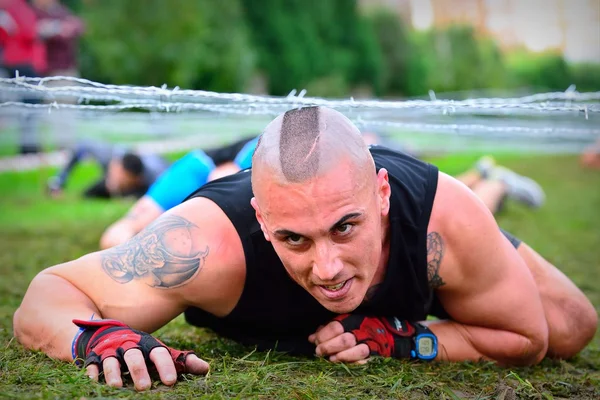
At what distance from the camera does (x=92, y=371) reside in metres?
2.63

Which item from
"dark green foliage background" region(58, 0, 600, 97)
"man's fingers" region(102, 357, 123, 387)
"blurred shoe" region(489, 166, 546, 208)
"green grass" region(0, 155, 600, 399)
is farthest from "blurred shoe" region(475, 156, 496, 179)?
"dark green foliage background" region(58, 0, 600, 97)

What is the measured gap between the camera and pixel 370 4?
29625mm

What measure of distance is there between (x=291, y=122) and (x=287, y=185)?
0.91 ft

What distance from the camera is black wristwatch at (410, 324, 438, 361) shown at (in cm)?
331

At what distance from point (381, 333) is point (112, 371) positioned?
116 centimetres

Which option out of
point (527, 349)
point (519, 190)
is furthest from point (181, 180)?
point (519, 190)

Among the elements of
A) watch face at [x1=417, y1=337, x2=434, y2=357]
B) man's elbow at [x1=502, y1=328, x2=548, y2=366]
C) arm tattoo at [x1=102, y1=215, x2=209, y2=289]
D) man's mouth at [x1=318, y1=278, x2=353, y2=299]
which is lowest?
man's elbow at [x1=502, y1=328, x2=548, y2=366]

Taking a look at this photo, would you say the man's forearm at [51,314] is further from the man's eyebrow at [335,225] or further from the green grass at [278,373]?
the man's eyebrow at [335,225]

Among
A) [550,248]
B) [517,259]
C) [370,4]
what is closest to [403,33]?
[370,4]

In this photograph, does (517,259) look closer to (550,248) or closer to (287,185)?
(287,185)

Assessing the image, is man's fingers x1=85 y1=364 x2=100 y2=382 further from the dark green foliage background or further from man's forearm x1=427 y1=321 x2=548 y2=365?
the dark green foliage background

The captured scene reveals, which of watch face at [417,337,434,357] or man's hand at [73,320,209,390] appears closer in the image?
man's hand at [73,320,209,390]

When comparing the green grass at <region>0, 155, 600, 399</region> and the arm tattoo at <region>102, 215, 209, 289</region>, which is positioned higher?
the arm tattoo at <region>102, 215, 209, 289</region>

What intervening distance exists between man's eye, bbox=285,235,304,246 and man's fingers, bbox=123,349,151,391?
64cm
